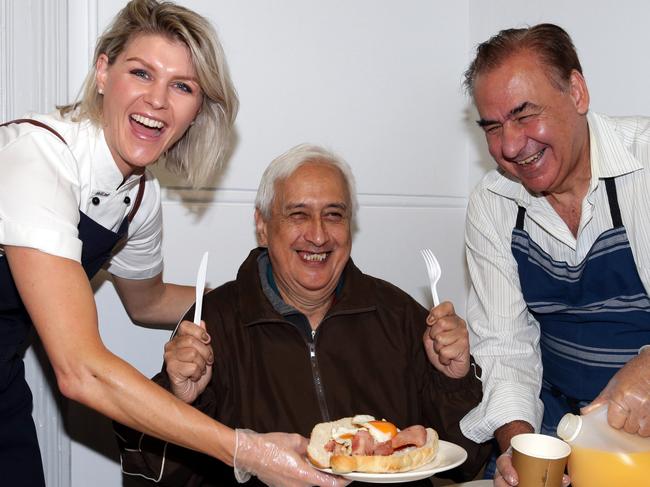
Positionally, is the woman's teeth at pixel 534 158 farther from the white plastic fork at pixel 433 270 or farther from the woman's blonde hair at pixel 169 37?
the woman's blonde hair at pixel 169 37

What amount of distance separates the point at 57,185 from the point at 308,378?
811 millimetres

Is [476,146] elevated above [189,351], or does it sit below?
above

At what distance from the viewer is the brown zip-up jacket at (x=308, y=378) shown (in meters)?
1.94

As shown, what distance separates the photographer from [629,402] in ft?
4.30

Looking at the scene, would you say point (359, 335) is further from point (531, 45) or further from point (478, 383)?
point (531, 45)

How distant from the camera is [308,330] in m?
2.07

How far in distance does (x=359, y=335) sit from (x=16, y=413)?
0.88 m

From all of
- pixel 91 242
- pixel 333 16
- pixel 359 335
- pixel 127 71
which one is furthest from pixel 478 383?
Answer: pixel 333 16

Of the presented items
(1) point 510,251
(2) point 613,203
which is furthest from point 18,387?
(2) point 613,203

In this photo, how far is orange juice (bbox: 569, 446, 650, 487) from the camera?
4.14 feet

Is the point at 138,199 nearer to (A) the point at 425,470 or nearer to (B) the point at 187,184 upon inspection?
(B) the point at 187,184

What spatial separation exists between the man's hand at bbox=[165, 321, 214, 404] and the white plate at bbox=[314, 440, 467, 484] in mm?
449

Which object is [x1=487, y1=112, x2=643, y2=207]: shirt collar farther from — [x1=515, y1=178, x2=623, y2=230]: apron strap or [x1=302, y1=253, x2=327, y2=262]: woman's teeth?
[x1=302, y1=253, x2=327, y2=262]: woman's teeth

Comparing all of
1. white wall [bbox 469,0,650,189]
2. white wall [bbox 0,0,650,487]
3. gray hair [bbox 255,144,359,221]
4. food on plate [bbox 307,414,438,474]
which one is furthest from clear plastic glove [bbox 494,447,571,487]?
white wall [bbox 469,0,650,189]
